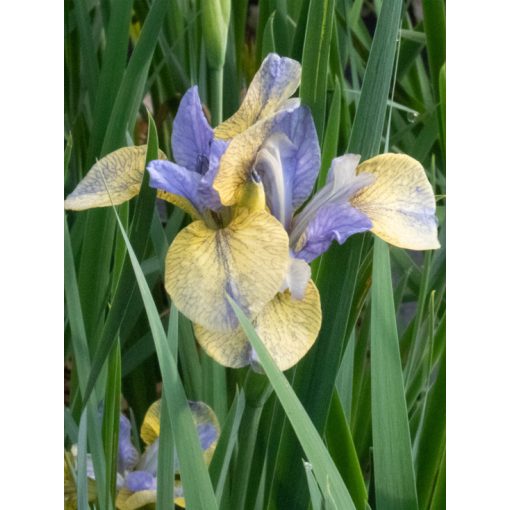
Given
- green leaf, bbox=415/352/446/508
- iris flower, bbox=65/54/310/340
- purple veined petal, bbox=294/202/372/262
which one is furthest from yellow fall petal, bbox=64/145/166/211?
green leaf, bbox=415/352/446/508

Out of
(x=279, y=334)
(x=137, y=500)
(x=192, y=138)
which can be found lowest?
(x=137, y=500)

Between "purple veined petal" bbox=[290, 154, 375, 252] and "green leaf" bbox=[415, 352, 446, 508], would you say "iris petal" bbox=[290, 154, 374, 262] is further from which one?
"green leaf" bbox=[415, 352, 446, 508]

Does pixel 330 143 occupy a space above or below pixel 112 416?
above

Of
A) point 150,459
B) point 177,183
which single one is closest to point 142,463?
point 150,459

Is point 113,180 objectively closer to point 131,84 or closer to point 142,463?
point 131,84
